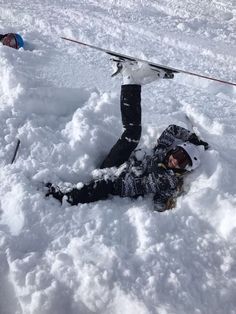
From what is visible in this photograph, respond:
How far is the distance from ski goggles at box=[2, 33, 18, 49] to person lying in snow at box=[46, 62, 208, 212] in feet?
8.85

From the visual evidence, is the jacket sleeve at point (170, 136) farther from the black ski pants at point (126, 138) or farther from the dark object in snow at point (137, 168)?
the black ski pants at point (126, 138)

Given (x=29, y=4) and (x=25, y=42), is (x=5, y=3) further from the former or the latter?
(x=25, y=42)

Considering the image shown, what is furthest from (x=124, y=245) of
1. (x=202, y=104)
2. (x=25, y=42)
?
(x=25, y=42)

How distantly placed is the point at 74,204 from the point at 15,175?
70cm

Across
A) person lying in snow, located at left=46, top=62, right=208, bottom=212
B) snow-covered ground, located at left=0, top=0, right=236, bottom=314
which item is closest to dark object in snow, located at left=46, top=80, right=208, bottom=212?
person lying in snow, located at left=46, top=62, right=208, bottom=212

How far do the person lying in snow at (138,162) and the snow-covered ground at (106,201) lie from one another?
14 cm

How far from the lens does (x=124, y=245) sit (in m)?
3.45

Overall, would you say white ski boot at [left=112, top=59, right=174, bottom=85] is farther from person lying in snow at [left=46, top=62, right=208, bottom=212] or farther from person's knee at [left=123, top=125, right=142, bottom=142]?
person's knee at [left=123, top=125, right=142, bottom=142]

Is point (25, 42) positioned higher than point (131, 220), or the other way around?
point (25, 42)

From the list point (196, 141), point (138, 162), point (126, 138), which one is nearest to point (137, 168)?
point (138, 162)

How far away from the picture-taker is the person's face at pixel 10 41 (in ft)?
19.9

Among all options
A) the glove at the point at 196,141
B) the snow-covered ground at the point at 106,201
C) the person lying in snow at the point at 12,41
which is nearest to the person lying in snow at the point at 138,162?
the glove at the point at 196,141

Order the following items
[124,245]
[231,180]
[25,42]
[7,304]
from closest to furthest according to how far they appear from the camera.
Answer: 1. [7,304]
2. [124,245]
3. [231,180]
4. [25,42]

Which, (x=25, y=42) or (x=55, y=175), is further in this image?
(x=25, y=42)
